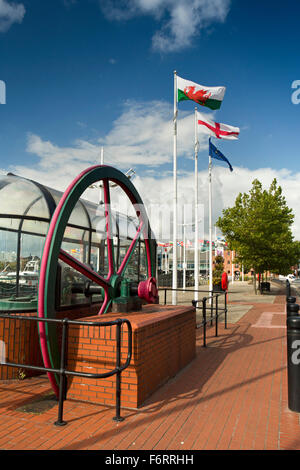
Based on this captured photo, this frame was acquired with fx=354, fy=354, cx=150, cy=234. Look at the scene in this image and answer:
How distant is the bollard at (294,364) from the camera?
396 centimetres

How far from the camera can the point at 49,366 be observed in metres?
4.02

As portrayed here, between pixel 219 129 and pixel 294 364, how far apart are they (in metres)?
12.5

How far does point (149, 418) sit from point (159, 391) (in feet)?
2.78

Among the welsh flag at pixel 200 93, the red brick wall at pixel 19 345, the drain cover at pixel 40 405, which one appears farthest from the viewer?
the welsh flag at pixel 200 93

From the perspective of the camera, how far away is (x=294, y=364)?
156 inches

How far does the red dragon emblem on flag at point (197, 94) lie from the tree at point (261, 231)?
13549 mm

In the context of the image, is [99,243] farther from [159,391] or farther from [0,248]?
[159,391]

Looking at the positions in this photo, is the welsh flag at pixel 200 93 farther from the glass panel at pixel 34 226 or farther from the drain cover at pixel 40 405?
the drain cover at pixel 40 405

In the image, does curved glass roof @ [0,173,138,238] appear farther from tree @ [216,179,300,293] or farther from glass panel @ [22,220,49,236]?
tree @ [216,179,300,293]

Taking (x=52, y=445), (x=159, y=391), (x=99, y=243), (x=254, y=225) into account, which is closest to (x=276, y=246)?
(x=254, y=225)

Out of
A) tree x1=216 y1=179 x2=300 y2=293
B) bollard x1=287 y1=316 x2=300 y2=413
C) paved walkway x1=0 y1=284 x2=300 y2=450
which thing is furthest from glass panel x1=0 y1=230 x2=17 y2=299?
tree x1=216 y1=179 x2=300 y2=293

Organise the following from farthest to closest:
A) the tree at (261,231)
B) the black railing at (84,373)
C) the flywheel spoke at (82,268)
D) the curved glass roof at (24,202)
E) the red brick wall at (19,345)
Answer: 1. the tree at (261,231)
2. the curved glass roof at (24,202)
3. the red brick wall at (19,345)
4. the flywheel spoke at (82,268)
5. the black railing at (84,373)

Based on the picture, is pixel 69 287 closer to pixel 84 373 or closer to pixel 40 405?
pixel 40 405

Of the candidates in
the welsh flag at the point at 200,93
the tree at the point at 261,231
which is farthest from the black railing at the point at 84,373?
the tree at the point at 261,231
